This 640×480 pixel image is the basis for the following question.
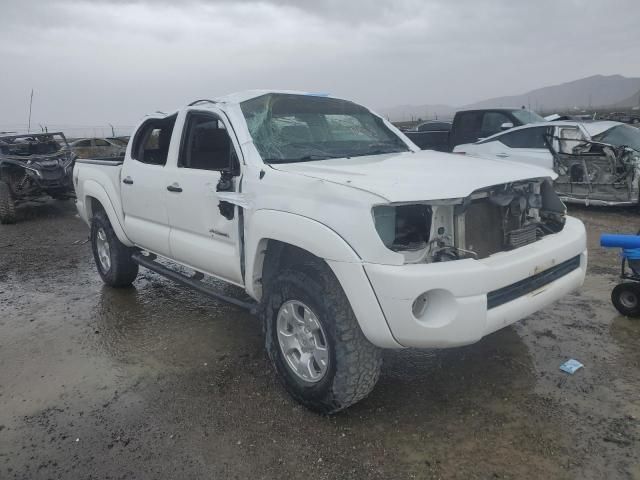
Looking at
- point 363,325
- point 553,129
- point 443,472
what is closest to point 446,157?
point 363,325

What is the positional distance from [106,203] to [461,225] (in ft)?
12.6

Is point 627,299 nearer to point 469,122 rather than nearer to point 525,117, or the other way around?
point 525,117

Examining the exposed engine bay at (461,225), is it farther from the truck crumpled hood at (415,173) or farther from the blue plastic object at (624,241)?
the blue plastic object at (624,241)

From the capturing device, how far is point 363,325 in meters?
2.67

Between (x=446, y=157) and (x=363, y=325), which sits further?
(x=446, y=157)

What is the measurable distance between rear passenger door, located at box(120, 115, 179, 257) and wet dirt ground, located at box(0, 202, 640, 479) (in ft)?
2.66

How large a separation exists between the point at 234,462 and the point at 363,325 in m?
0.97

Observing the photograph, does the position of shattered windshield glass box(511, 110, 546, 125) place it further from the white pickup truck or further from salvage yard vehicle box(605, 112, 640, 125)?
the white pickup truck

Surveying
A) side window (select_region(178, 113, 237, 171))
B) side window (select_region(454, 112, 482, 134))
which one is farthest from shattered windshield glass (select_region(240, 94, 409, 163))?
side window (select_region(454, 112, 482, 134))

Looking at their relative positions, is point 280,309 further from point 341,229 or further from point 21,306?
point 21,306

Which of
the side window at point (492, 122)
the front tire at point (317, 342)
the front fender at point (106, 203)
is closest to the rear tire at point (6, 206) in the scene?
the front fender at point (106, 203)

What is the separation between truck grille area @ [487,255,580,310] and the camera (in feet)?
8.92

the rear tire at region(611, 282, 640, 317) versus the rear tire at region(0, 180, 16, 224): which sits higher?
the rear tire at region(0, 180, 16, 224)

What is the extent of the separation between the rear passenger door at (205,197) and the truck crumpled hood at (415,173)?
546mm
